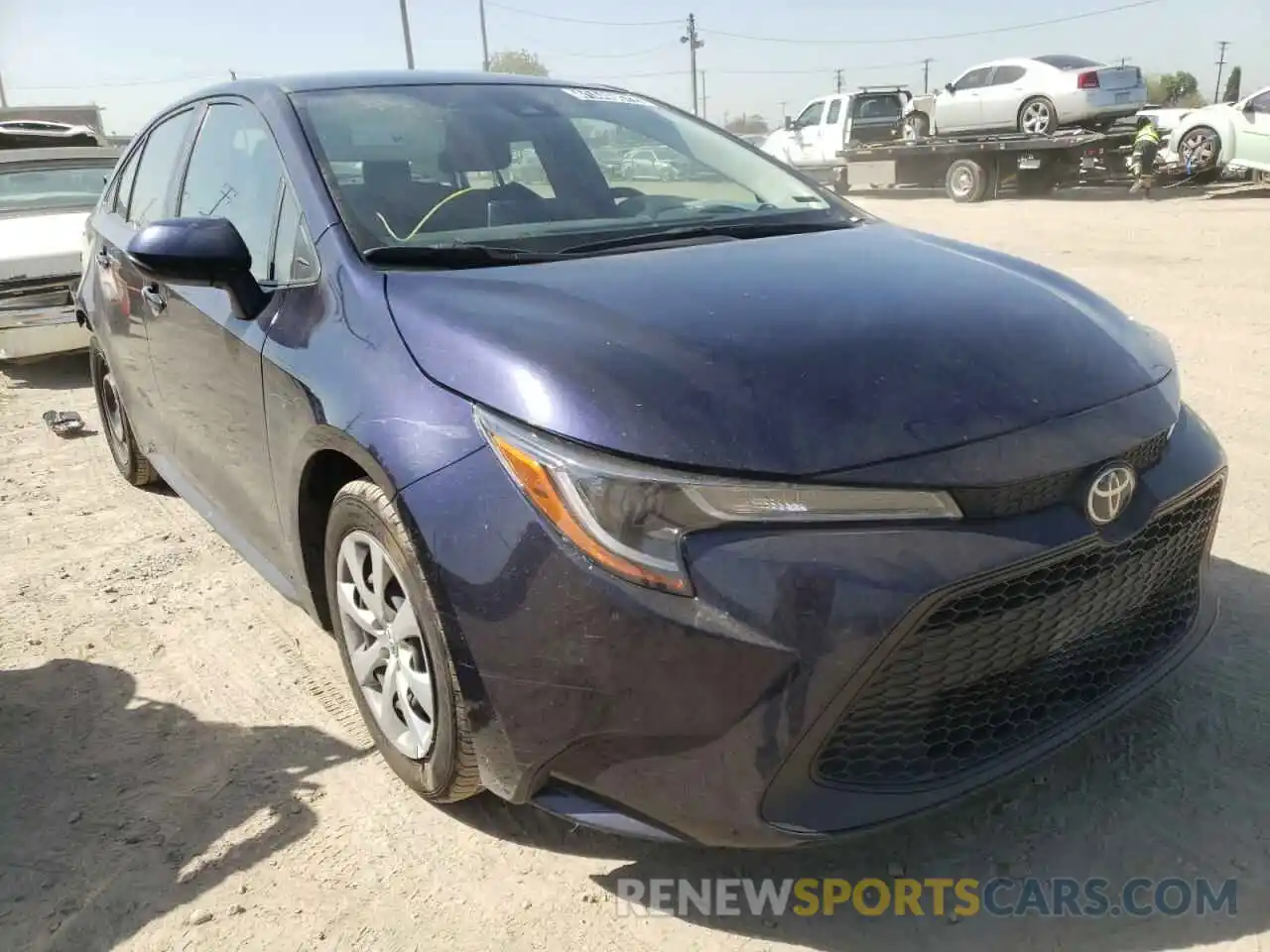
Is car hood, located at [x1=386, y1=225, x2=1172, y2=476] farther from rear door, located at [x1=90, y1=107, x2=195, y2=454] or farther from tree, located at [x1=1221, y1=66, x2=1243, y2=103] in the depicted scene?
tree, located at [x1=1221, y1=66, x2=1243, y2=103]

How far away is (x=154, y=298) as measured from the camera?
3434 millimetres

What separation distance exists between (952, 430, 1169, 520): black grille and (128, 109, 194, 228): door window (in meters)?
3.01

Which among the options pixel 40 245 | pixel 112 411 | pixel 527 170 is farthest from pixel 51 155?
pixel 527 170

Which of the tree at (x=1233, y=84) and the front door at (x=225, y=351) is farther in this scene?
the tree at (x=1233, y=84)

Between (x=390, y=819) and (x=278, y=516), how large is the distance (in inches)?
33.0

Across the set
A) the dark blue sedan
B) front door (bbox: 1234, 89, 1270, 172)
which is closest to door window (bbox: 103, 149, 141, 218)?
the dark blue sedan

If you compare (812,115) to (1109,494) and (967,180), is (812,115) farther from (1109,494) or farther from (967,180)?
(1109,494)

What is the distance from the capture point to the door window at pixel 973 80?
1880cm

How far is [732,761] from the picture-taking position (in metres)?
1.76

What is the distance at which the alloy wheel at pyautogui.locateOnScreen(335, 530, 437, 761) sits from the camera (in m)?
2.19

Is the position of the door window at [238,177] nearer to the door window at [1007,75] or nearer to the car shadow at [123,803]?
the car shadow at [123,803]

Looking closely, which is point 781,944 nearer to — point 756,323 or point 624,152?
point 756,323

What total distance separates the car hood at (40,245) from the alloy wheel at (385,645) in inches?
208

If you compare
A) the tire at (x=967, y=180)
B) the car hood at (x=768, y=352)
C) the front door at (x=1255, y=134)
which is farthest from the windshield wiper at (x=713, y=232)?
the tire at (x=967, y=180)
